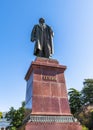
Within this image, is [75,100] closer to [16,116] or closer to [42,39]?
[16,116]

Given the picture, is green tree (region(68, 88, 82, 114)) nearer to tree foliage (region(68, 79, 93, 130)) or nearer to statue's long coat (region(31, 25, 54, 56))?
tree foliage (region(68, 79, 93, 130))

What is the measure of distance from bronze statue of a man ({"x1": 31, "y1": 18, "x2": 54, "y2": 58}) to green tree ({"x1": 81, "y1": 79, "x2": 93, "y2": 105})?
111ft

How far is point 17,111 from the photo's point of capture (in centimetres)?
2841

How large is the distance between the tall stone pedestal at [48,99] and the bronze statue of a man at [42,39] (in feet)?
1.95

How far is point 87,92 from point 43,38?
34.6 metres

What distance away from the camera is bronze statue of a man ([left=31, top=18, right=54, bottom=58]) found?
7831 mm

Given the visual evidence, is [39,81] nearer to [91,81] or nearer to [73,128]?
[73,128]

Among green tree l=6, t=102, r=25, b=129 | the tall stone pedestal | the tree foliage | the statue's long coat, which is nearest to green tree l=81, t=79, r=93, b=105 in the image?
the tree foliage

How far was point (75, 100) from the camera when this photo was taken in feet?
135

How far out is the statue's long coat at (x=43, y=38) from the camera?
25.8 ft

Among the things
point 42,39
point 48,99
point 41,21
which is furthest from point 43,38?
point 48,99

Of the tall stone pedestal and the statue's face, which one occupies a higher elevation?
the statue's face

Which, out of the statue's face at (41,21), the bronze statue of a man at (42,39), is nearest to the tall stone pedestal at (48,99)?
the bronze statue of a man at (42,39)

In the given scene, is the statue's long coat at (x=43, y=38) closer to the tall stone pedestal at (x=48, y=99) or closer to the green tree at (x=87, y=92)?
the tall stone pedestal at (x=48, y=99)
